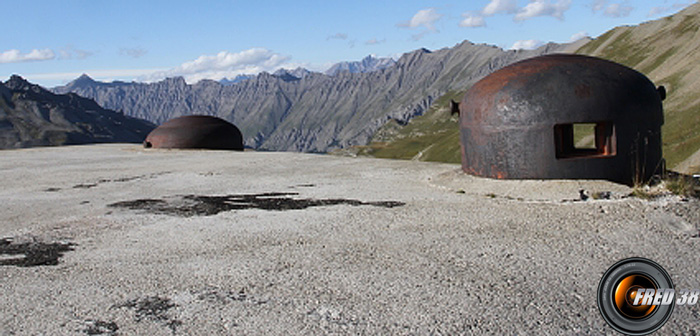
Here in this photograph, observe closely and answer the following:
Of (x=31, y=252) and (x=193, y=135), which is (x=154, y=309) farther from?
(x=193, y=135)

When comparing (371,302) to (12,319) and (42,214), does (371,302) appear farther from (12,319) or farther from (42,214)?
(42,214)

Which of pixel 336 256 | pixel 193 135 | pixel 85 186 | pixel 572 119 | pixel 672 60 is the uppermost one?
pixel 572 119

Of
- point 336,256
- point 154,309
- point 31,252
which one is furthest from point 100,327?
point 31,252

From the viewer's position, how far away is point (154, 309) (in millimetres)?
5191

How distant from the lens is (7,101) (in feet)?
579

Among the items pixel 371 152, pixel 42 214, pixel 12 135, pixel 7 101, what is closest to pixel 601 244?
pixel 42 214

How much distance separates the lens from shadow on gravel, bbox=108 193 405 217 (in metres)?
10.0

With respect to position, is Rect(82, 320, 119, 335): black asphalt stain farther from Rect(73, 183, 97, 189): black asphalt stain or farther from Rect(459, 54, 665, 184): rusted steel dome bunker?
Rect(73, 183, 97, 189): black asphalt stain

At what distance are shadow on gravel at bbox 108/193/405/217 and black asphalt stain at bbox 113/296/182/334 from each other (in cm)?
430

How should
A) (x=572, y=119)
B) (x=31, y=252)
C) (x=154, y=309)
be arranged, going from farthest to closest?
(x=572, y=119)
(x=31, y=252)
(x=154, y=309)

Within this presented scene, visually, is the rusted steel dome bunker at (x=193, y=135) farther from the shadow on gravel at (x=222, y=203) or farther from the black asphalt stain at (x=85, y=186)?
the shadow on gravel at (x=222, y=203)

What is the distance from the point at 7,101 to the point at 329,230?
20371cm

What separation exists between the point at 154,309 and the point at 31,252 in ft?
10.3

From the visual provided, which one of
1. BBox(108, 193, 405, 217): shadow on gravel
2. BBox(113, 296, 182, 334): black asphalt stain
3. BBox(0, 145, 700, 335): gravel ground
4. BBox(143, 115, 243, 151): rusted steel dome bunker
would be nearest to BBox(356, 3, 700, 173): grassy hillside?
BBox(143, 115, 243, 151): rusted steel dome bunker
